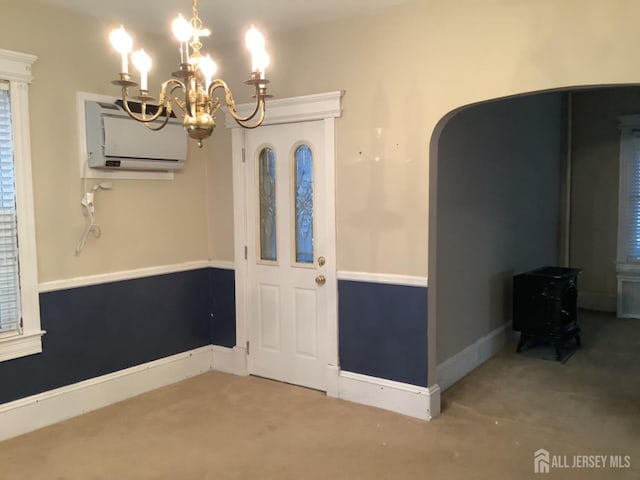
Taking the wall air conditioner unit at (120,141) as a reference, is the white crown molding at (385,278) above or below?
below

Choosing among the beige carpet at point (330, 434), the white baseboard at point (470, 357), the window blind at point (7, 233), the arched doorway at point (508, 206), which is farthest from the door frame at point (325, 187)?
the window blind at point (7, 233)

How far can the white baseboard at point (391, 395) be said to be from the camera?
3562mm

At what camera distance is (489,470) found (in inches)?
114

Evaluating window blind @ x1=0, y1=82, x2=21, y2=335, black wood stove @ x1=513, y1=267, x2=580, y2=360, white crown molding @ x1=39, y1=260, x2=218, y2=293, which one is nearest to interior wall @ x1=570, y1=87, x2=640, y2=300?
black wood stove @ x1=513, y1=267, x2=580, y2=360

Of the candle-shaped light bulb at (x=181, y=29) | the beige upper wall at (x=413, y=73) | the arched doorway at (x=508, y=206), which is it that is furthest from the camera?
the arched doorway at (x=508, y=206)

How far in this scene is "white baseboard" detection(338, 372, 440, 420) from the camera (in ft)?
11.7

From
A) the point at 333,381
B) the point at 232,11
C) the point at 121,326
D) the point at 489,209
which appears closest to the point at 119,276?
the point at 121,326

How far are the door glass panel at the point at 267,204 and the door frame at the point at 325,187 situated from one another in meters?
0.13

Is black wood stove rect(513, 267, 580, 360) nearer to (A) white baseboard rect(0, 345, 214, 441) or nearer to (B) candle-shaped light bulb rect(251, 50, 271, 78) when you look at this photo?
(A) white baseboard rect(0, 345, 214, 441)

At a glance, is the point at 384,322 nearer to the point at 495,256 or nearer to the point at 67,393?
the point at 495,256

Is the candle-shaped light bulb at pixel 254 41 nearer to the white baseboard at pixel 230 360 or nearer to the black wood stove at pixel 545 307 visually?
the white baseboard at pixel 230 360

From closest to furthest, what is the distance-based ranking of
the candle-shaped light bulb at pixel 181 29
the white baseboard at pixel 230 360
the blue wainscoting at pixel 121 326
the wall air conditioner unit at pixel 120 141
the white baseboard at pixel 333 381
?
the candle-shaped light bulb at pixel 181 29, the blue wainscoting at pixel 121 326, the wall air conditioner unit at pixel 120 141, the white baseboard at pixel 333 381, the white baseboard at pixel 230 360

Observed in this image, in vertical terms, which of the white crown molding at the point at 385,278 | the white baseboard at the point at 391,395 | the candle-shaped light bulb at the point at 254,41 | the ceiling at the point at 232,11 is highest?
the ceiling at the point at 232,11

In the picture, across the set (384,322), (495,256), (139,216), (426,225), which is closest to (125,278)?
(139,216)
